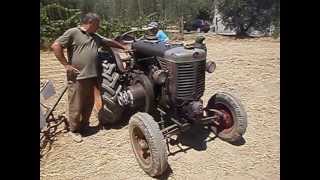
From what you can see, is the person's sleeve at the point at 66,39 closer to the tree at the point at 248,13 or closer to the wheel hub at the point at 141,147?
the wheel hub at the point at 141,147

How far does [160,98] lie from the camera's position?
458 centimetres

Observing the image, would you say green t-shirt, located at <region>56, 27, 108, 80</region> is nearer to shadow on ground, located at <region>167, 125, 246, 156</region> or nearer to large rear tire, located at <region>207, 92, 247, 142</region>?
shadow on ground, located at <region>167, 125, 246, 156</region>

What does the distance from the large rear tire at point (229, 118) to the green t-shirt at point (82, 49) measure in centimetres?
153

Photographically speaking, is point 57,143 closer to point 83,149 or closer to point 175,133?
point 83,149

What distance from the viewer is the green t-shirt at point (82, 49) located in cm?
474

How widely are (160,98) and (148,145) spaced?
733mm

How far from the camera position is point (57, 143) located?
4.97 meters

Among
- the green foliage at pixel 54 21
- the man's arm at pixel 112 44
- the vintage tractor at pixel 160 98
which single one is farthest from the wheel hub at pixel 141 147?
the green foliage at pixel 54 21

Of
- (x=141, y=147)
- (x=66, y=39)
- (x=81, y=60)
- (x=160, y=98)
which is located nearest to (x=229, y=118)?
(x=160, y=98)

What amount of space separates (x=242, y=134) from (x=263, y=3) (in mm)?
18634

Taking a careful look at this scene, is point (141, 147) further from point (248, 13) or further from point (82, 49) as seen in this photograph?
point (248, 13)

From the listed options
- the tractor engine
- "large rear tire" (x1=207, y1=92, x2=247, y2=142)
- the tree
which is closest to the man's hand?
the tractor engine
